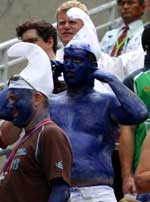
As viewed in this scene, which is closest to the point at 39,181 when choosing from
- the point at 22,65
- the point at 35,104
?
the point at 35,104

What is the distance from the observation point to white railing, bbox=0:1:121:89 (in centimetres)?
1069

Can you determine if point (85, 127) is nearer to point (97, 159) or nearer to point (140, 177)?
point (97, 159)

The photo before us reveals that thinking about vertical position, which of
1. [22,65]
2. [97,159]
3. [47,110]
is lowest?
A: [22,65]

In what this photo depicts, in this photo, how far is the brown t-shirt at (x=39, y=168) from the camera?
6.71 metres

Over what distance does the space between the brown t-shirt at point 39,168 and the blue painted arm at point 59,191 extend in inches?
1.1

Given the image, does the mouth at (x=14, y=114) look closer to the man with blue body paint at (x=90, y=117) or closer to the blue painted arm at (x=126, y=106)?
the man with blue body paint at (x=90, y=117)

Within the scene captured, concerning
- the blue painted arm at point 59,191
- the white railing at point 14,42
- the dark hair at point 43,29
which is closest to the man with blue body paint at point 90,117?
the blue painted arm at point 59,191

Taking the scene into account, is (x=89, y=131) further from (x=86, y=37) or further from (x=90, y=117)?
(x=86, y=37)

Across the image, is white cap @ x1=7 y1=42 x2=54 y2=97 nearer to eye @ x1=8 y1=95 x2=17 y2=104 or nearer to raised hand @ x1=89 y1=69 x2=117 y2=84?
eye @ x1=8 y1=95 x2=17 y2=104

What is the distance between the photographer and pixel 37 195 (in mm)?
6727

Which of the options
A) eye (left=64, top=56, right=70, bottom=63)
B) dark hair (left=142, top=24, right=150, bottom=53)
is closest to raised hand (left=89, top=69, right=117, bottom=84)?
eye (left=64, top=56, right=70, bottom=63)

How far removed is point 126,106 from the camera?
24.4 feet

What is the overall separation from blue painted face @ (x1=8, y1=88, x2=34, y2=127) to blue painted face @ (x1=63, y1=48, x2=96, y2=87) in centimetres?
58

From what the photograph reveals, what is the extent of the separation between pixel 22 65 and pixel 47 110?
6282mm
